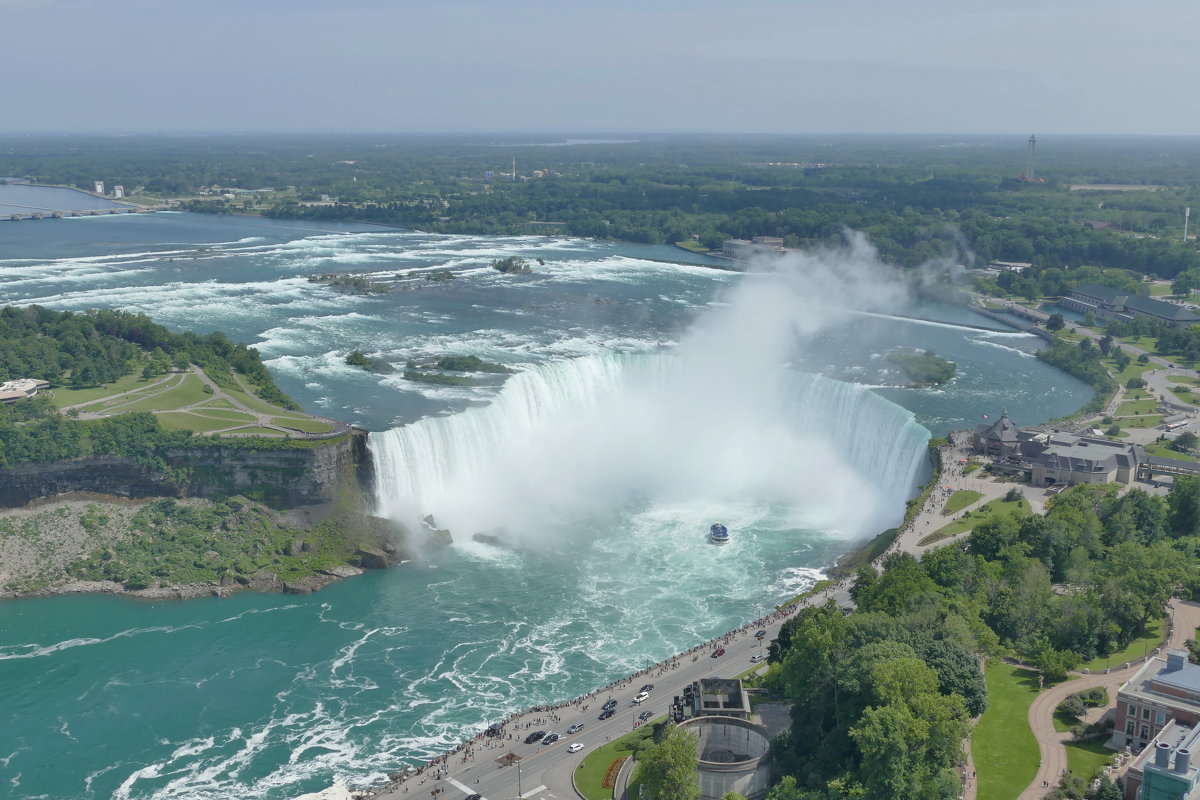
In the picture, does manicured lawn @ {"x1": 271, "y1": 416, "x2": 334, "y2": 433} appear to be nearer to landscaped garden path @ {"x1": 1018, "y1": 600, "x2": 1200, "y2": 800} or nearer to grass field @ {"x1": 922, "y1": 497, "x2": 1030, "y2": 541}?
grass field @ {"x1": 922, "y1": 497, "x2": 1030, "y2": 541}

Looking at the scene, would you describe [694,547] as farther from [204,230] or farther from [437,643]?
[204,230]

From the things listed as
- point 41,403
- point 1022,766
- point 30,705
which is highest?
point 41,403

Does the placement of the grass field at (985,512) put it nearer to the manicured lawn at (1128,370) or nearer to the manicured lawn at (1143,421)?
the manicured lawn at (1143,421)

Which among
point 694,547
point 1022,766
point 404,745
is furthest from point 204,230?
point 1022,766

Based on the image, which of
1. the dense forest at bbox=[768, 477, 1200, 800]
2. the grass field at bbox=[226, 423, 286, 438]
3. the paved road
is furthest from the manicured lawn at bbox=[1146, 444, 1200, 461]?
the grass field at bbox=[226, 423, 286, 438]

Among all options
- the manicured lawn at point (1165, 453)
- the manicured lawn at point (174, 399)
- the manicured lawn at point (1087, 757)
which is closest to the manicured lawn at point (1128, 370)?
the manicured lawn at point (1165, 453)

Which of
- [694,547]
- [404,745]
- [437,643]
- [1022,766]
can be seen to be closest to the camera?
[1022,766]
